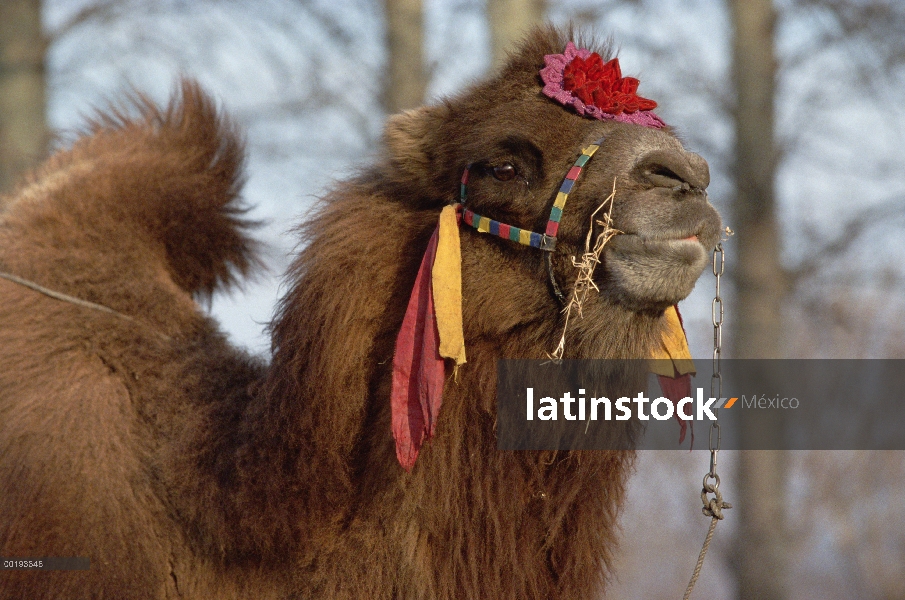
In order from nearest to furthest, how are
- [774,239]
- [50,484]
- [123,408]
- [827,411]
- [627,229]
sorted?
1. [627,229]
2. [50,484]
3. [123,408]
4. [774,239]
5. [827,411]

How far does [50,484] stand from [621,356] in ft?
6.40

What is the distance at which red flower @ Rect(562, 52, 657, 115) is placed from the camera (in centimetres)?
306

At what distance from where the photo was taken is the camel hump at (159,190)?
4129 millimetres

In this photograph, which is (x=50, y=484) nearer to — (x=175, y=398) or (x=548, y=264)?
(x=175, y=398)

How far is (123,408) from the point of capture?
334 centimetres

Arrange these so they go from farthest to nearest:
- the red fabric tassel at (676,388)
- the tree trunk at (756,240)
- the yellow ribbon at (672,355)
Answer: the tree trunk at (756,240) < the red fabric tassel at (676,388) < the yellow ribbon at (672,355)

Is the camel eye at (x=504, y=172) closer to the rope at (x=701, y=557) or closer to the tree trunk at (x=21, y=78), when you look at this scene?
the rope at (x=701, y=557)

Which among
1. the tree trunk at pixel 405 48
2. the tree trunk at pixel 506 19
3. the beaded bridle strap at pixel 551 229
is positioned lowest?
the beaded bridle strap at pixel 551 229

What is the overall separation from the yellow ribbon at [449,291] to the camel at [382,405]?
81 mm

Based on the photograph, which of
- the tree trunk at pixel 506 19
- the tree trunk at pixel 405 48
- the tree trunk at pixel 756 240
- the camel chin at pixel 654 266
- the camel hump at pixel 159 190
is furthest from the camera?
the tree trunk at pixel 405 48

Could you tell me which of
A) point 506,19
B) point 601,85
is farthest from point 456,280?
point 506,19

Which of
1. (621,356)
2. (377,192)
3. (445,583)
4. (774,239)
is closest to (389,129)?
(377,192)

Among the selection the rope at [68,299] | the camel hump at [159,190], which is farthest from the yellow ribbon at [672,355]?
the camel hump at [159,190]

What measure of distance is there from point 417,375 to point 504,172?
0.72m
